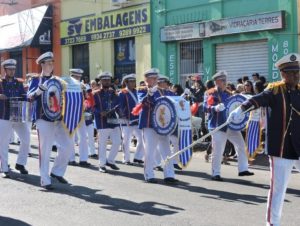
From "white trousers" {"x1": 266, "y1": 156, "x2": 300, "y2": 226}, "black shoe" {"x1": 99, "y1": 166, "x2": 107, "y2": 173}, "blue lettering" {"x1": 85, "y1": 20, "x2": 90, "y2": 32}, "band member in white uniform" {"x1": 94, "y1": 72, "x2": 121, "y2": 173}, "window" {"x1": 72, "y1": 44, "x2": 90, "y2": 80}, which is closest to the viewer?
"white trousers" {"x1": 266, "y1": 156, "x2": 300, "y2": 226}

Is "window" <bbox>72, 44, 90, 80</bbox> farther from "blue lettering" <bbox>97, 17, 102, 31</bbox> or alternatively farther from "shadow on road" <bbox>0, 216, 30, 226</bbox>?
"shadow on road" <bbox>0, 216, 30, 226</bbox>

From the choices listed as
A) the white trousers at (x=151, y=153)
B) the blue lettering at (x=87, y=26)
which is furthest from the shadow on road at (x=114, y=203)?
the blue lettering at (x=87, y=26)

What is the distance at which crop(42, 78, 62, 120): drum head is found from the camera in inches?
378

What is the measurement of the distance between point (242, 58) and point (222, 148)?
363 inches

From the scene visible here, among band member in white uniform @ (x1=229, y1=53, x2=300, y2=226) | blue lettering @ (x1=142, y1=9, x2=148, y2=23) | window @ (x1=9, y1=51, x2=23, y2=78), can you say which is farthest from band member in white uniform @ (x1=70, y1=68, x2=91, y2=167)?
window @ (x1=9, y1=51, x2=23, y2=78)

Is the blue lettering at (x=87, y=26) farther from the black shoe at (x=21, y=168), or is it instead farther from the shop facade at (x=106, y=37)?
the black shoe at (x=21, y=168)

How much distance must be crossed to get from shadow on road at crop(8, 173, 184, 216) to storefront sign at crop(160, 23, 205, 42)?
1151cm

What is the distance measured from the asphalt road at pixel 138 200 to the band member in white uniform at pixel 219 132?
0.28 metres

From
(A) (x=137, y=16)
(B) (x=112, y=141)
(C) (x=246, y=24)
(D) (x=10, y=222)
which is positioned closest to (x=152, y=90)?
(B) (x=112, y=141)

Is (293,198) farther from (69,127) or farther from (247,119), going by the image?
(69,127)

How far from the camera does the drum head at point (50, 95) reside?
960cm

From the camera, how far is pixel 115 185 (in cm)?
1005

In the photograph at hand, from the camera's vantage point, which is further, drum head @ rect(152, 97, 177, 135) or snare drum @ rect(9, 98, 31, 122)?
snare drum @ rect(9, 98, 31, 122)

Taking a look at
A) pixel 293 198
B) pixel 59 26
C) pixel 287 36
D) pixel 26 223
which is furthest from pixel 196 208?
pixel 59 26
